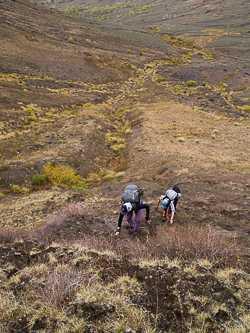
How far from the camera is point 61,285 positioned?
3.30 m

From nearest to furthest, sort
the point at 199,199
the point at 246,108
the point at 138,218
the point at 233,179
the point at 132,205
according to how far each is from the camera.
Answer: the point at 132,205, the point at 138,218, the point at 199,199, the point at 233,179, the point at 246,108

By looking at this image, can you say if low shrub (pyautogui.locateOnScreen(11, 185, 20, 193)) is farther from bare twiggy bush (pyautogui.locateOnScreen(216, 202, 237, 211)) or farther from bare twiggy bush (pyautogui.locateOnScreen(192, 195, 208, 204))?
bare twiggy bush (pyautogui.locateOnScreen(216, 202, 237, 211))

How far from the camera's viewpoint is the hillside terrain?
2.99 meters

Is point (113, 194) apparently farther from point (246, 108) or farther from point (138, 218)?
point (246, 108)

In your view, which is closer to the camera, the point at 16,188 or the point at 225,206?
the point at 225,206

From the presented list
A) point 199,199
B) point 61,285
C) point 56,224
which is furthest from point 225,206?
point 61,285

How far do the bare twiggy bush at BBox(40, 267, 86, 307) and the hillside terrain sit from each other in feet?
0.08

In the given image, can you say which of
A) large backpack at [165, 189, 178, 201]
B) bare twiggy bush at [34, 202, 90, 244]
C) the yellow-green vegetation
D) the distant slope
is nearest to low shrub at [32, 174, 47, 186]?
the yellow-green vegetation

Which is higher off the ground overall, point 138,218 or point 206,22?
point 206,22

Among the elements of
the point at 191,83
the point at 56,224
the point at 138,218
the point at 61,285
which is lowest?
the point at 56,224

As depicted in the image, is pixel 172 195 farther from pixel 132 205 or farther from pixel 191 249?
pixel 191 249

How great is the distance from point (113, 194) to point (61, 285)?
8.52 m

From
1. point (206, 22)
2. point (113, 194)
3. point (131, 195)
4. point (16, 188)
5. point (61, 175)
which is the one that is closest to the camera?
point (131, 195)

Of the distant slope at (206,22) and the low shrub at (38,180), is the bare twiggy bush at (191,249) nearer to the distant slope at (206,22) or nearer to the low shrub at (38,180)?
the low shrub at (38,180)
